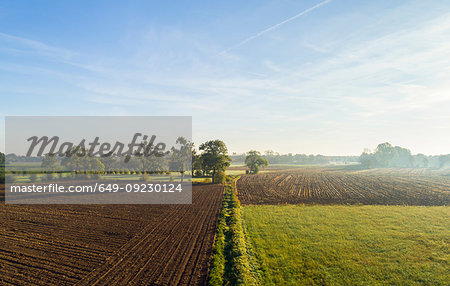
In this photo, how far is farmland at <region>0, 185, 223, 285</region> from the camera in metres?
13.4

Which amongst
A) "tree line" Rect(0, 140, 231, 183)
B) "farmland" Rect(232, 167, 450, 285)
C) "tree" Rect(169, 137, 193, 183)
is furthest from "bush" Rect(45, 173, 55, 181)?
"farmland" Rect(232, 167, 450, 285)

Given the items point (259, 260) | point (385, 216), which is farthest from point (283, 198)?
point (259, 260)

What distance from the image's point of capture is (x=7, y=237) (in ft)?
65.2

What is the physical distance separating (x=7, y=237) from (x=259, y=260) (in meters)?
22.8

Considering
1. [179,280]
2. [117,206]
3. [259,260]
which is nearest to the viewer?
[179,280]

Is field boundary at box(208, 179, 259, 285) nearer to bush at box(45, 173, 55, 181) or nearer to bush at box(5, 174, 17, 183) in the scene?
bush at box(5, 174, 17, 183)

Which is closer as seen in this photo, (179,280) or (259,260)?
(179,280)

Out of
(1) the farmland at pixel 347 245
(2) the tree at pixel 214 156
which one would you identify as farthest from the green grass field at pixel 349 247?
(2) the tree at pixel 214 156

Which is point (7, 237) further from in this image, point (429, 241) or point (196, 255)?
point (429, 241)

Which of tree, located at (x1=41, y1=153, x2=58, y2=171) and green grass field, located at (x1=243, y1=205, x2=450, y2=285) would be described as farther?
tree, located at (x1=41, y1=153, x2=58, y2=171)

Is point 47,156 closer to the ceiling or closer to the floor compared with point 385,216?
closer to the ceiling

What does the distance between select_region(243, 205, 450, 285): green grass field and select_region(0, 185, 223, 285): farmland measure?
17.3ft

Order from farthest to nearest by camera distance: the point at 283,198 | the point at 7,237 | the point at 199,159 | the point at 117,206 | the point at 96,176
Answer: the point at 96,176 → the point at 199,159 → the point at 283,198 → the point at 117,206 → the point at 7,237

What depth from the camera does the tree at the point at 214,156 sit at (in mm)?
64000
